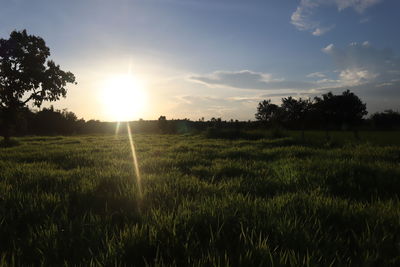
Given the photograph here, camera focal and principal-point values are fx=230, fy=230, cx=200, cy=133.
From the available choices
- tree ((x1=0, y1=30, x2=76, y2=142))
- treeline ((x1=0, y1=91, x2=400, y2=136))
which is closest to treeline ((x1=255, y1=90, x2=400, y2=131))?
treeline ((x1=0, y1=91, x2=400, y2=136))

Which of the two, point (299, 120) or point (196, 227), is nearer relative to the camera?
point (196, 227)

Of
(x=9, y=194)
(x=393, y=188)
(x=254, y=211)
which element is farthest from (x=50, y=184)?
(x=393, y=188)

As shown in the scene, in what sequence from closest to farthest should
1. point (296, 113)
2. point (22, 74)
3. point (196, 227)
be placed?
point (196, 227) < point (22, 74) < point (296, 113)

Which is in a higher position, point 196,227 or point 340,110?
point 340,110

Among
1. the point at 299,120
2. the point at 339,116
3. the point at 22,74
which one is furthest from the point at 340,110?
the point at 22,74

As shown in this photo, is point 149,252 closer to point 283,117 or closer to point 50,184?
point 50,184

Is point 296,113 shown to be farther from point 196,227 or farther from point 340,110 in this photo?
point 196,227

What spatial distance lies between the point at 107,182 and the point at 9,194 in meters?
1.30

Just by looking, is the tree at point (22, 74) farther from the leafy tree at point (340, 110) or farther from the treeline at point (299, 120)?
the leafy tree at point (340, 110)

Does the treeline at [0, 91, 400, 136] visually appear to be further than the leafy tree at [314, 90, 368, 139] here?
No

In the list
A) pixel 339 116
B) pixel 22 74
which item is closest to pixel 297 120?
pixel 339 116

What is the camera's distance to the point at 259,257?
5.44 ft

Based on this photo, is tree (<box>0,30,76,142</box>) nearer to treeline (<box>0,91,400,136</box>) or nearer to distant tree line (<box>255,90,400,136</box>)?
treeline (<box>0,91,400,136</box>)

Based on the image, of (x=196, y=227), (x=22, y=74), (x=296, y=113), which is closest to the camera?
(x=196, y=227)
